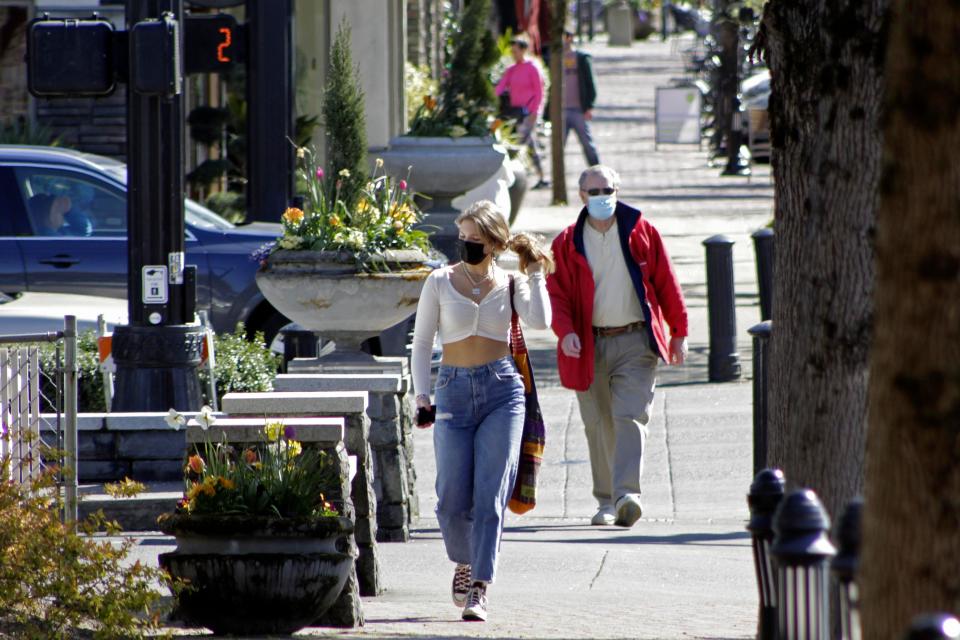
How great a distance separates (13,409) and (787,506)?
4070 millimetres

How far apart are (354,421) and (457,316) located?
0.61 metres

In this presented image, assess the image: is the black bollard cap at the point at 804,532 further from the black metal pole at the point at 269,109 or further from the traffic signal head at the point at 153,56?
the black metal pole at the point at 269,109

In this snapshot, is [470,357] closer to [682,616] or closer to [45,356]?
[682,616]

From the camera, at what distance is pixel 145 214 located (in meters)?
8.90

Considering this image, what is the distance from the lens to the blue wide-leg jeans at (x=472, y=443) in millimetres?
7066

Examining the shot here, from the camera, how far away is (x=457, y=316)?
7.20 metres

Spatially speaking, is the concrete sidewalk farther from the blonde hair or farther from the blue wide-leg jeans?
the blonde hair

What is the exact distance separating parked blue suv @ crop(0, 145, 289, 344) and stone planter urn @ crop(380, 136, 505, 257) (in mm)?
2058

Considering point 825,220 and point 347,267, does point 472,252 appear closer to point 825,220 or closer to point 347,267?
point 347,267

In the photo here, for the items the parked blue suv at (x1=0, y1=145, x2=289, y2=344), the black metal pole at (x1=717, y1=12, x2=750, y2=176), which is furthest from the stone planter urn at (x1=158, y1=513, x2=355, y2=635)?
the black metal pole at (x1=717, y1=12, x2=750, y2=176)

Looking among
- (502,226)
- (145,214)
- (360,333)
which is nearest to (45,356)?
(145,214)

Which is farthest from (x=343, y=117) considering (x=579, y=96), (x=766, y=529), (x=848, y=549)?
(x=579, y=96)

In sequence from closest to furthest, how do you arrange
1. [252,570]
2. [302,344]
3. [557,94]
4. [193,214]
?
[252,570]
[302,344]
[193,214]
[557,94]

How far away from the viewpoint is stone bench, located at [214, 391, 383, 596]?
711 centimetres
